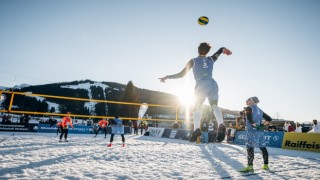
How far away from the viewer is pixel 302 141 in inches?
493

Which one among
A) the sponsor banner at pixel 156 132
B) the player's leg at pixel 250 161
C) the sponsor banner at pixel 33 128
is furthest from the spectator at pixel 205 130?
the sponsor banner at pixel 33 128

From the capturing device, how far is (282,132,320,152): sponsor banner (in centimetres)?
1195

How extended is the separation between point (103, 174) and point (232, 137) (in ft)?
44.8

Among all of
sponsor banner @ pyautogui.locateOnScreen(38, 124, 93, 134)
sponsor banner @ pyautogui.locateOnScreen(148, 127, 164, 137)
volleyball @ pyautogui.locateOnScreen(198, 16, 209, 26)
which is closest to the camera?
volleyball @ pyautogui.locateOnScreen(198, 16, 209, 26)

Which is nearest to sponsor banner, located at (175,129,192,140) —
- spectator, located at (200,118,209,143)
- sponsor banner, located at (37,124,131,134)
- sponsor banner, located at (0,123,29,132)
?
spectator, located at (200,118,209,143)

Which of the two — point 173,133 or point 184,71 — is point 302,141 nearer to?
point 173,133

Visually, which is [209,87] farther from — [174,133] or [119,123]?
[174,133]

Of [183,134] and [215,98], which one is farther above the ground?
[215,98]

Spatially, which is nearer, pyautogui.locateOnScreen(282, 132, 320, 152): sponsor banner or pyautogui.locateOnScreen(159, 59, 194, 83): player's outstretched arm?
pyautogui.locateOnScreen(159, 59, 194, 83): player's outstretched arm

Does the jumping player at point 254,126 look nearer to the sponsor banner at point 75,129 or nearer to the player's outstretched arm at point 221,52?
the player's outstretched arm at point 221,52

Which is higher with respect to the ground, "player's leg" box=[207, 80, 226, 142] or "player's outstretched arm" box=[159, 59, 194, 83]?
"player's outstretched arm" box=[159, 59, 194, 83]

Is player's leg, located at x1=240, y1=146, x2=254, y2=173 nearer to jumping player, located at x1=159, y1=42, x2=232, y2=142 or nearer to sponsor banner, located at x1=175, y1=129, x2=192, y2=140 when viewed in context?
jumping player, located at x1=159, y1=42, x2=232, y2=142

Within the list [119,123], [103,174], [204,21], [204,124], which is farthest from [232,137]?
[103,174]

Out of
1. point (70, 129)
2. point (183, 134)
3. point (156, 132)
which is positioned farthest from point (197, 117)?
point (70, 129)
